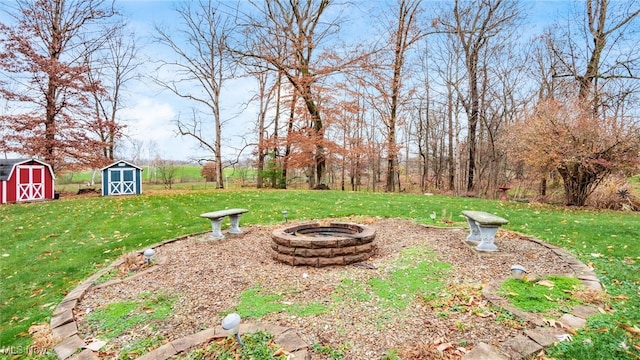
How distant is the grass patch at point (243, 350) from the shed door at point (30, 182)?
41.6 feet

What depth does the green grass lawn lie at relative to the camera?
8.74ft

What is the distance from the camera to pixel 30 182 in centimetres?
1091

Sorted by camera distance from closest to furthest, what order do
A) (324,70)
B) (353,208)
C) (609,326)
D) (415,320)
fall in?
1. (609,326)
2. (415,320)
3. (353,208)
4. (324,70)

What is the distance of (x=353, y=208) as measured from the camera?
814cm

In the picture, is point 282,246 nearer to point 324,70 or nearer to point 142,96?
point 324,70

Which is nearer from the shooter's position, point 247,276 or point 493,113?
point 247,276

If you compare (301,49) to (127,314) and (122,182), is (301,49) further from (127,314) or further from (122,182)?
(127,314)

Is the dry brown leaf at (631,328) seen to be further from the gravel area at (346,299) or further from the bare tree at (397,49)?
the bare tree at (397,49)

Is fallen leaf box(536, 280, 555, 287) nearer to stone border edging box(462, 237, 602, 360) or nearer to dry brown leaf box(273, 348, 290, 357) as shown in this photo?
stone border edging box(462, 237, 602, 360)

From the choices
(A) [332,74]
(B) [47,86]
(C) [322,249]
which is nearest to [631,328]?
(C) [322,249]

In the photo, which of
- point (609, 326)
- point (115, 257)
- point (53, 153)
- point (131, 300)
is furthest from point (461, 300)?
point (53, 153)

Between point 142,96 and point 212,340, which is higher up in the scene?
point 142,96

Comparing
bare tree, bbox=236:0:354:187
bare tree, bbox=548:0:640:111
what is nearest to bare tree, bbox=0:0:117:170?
bare tree, bbox=236:0:354:187

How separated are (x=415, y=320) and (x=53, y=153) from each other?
1527 cm
